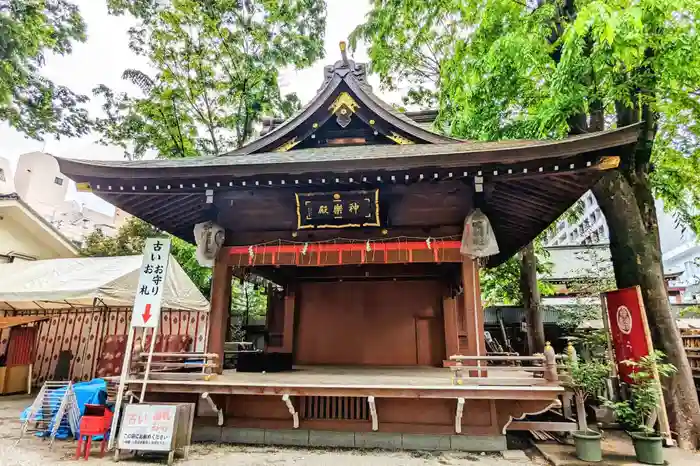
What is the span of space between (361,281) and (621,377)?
19.0ft

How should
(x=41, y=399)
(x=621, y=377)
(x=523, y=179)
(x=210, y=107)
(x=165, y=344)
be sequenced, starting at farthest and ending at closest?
1. (x=210, y=107)
2. (x=165, y=344)
3. (x=621, y=377)
4. (x=41, y=399)
5. (x=523, y=179)

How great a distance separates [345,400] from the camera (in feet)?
20.0

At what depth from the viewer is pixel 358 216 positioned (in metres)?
6.39

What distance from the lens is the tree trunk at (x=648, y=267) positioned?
6.01 m

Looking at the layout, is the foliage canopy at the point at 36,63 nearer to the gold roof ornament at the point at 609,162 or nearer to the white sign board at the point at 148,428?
the white sign board at the point at 148,428

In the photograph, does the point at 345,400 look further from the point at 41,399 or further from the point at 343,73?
the point at 343,73

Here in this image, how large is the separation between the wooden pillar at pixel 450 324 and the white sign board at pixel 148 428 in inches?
240

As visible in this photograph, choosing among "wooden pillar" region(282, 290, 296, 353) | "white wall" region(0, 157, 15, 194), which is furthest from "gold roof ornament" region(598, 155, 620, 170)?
"white wall" region(0, 157, 15, 194)

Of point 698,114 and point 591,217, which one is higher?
point 591,217

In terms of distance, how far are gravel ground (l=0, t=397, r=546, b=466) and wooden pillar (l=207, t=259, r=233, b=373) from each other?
1.34 m

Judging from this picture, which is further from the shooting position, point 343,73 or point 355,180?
point 343,73

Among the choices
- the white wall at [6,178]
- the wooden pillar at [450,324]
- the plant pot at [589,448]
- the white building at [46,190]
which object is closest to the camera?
the plant pot at [589,448]

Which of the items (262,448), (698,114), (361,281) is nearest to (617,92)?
(698,114)

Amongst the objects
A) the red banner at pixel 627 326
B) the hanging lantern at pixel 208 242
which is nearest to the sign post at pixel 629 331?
the red banner at pixel 627 326
